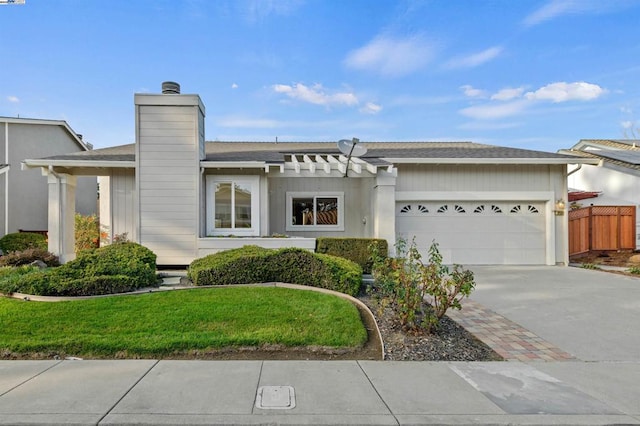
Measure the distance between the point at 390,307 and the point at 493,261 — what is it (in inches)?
321

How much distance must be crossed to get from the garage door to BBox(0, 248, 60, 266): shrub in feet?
33.8

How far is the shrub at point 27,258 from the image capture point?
9578mm

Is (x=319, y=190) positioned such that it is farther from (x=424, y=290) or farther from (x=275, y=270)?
(x=424, y=290)

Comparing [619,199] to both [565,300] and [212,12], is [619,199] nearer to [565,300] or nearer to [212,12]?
[565,300]

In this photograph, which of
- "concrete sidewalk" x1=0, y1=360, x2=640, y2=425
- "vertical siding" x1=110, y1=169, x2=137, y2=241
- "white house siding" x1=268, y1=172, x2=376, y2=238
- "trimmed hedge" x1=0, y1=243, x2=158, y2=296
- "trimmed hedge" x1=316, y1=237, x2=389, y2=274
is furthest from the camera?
"white house siding" x1=268, y1=172, x2=376, y2=238

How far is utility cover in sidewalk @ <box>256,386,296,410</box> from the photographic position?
340cm

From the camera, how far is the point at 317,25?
41.5 feet

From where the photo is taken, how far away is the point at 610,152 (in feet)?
60.8

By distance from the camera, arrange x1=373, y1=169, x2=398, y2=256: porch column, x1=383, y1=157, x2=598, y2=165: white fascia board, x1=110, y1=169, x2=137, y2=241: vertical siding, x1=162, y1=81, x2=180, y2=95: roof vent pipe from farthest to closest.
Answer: x1=383, y1=157, x2=598, y2=165: white fascia board
x1=110, y1=169, x2=137, y2=241: vertical siding
x1=373, y1=169, x2=398, y2=256: porch column
x1=162, y1=81, x2=180, y2=95: roof vent pipe

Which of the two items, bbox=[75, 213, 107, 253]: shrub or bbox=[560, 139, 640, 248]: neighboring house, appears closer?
bbox=[75, 213, 107, 253]: shrub

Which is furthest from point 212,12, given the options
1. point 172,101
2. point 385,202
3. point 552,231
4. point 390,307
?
point 552,231

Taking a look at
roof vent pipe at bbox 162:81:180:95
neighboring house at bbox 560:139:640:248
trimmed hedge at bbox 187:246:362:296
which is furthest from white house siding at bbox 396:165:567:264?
roof vent pipe at bbox 162:81:180:95

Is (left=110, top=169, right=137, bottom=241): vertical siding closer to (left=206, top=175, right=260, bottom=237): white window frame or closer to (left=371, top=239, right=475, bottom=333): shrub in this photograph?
(left=206, top=175, right=260, bottom=237): white window frame

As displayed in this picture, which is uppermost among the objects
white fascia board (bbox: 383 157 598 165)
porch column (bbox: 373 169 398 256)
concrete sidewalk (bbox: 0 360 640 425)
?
white fascia board (bbox: 383 157 598 165)
